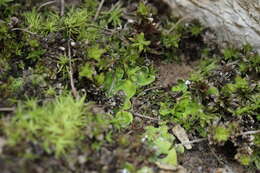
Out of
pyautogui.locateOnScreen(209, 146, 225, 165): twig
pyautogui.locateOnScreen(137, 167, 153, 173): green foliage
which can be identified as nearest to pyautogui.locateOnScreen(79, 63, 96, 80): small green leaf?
pyautogui.locateOnScreen(137, 167, 153, 173): green foliage

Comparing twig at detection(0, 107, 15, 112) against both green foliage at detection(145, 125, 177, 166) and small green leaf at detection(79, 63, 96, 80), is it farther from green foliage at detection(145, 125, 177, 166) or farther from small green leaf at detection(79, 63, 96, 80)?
green foliage at detection(145, 125, 177, 166)

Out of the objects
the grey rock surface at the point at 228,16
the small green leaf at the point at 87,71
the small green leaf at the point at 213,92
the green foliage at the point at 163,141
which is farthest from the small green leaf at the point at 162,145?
the grey rock surface at the point at 228,16

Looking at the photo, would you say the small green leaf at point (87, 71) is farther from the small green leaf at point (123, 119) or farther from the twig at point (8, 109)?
the twig at point (8, 109)

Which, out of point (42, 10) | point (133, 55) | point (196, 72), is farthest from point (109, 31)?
point (196, 72)

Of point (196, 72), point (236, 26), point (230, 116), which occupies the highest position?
point (236, 26)

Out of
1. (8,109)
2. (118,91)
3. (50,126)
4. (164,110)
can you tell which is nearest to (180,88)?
(164,110)

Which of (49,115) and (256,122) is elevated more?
(49,115)

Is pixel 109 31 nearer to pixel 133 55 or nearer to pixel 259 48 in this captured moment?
pixel 133 55
